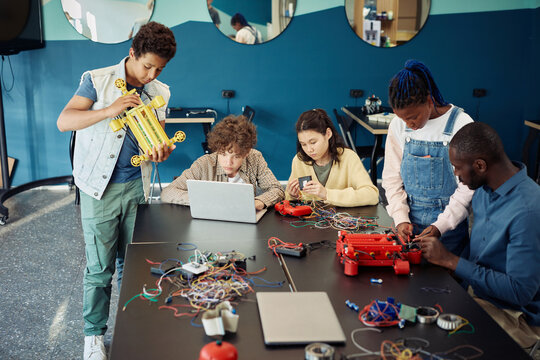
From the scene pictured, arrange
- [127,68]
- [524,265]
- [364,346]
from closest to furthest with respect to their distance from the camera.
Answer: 1. [364,346]
2. [524,265]
3. [127,68]

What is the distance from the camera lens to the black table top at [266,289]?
4.38 feet

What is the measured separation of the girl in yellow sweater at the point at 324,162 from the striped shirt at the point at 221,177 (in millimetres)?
100

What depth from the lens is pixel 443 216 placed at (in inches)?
84.2

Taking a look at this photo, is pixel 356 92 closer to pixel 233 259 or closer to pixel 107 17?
pixel 107 17

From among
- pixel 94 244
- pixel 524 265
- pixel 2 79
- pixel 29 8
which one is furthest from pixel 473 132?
pixel 2 79

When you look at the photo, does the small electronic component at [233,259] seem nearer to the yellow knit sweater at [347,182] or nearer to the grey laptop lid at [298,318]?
the grey laptop lid at [298,318]

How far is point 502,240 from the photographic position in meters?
1.80

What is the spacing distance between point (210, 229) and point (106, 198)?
0.51m

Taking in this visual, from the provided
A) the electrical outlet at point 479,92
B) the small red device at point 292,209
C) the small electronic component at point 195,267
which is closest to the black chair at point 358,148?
the electrical outlet at point 479,92

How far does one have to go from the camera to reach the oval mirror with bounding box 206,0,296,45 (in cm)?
522

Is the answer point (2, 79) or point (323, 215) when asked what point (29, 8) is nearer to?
point (2, 79)

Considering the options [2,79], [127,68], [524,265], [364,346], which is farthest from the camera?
[2,79]

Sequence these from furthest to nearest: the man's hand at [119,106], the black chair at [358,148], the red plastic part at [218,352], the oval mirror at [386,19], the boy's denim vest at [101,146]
Answer: 1. the oval mirror at [386,19]
2. the black chair at [358,148]
3. the boy's denim vest at [101,146]
4. the man's hand at [119,106]
5. the red plastic part at [218,352]

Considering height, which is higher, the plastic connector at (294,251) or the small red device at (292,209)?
the small red device at (292,209)
